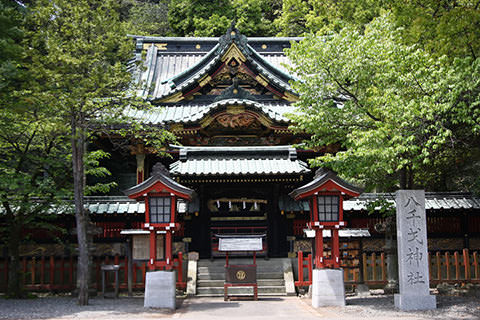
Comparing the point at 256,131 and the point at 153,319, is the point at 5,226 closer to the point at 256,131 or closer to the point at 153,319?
the point at 153,319

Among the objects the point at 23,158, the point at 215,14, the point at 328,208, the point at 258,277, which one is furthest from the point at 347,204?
the point at 215,14

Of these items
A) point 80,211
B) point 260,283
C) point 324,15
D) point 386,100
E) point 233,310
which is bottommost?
point 233,310

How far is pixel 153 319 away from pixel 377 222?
390 inches

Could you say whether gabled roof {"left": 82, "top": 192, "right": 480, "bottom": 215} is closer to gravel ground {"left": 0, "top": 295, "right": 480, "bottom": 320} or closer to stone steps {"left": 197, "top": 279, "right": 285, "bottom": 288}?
stone steps {"left": 197, "top": 279, "right": 285, "bottom": 288}

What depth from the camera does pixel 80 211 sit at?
12.7 m

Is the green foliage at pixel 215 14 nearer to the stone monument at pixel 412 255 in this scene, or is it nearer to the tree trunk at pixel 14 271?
the tree trunk at pixel 14 271

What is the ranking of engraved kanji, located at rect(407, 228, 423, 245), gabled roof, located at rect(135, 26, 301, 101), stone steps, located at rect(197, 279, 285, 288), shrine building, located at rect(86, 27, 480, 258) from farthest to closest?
gabled roof, located at rect(135, 26, 301, 101)
shrine building, located at rect(86, 27, 480, 258)
stone steps, located at rect(197, 279, 285, 288)
engraved kanji, located at rect(407, 228, 423, 245)

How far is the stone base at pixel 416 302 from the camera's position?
11.5m

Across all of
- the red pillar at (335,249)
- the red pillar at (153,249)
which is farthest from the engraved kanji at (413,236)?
the red pillar at (153,249)

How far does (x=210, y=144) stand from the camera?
62.3 ft

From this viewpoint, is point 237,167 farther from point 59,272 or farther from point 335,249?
point 59,272

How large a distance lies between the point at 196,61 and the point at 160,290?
15.1m

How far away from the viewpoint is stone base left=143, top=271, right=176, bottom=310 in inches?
476

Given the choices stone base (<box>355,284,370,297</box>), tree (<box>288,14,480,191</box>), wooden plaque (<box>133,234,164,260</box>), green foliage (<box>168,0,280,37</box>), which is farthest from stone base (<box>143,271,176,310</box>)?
green foliage (<box>168,0,280,37</box>)
